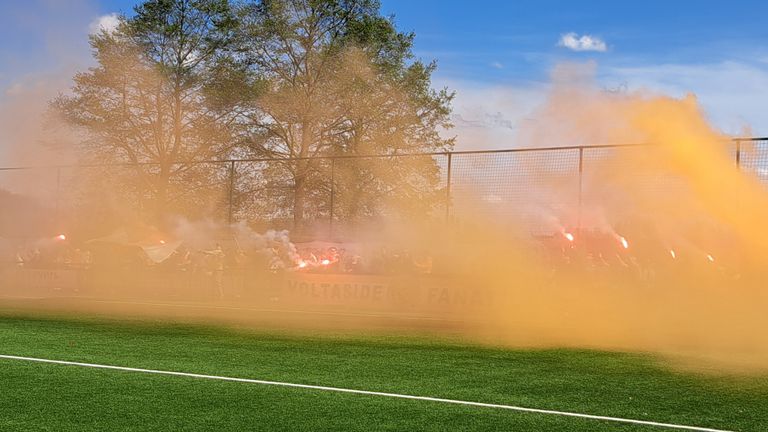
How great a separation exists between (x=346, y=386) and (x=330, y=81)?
29.1 meters

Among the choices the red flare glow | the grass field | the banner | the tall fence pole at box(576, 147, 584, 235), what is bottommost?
the grass field

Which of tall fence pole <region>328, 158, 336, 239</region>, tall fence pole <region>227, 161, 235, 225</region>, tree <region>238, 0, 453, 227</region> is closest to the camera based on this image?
tall fence pole <region>328, 158, 336, 239</region>

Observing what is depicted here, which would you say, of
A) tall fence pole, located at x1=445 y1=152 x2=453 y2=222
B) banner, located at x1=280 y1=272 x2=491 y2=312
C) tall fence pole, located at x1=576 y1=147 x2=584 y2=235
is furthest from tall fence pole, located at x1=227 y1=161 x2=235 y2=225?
tall fence pole, located at x1=576 y1=147 x2=584 y2=235

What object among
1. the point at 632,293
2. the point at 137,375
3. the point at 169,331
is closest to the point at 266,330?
the point at 169,331

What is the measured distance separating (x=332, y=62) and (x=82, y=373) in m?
29.0

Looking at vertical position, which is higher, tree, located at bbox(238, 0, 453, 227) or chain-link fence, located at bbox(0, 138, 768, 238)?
tree, located at bbox(238, 0, 453, 227)

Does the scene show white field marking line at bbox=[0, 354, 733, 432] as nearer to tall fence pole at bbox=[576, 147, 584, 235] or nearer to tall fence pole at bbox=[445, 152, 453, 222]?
tall fence pole at bbox=[576, 147, 584, 235]

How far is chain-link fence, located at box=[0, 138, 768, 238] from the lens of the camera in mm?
20359

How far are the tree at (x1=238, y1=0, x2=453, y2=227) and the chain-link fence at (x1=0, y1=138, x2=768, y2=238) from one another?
4.91 metres

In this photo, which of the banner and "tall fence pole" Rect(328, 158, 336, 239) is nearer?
the banner

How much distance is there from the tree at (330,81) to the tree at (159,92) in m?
1.44

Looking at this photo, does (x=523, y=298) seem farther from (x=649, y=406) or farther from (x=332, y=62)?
(x=332, y=62)

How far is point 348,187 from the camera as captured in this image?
27266 mm

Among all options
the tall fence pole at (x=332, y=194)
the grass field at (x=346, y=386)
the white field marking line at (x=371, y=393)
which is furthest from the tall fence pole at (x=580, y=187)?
the white field marking line at (x=371, y=393)
